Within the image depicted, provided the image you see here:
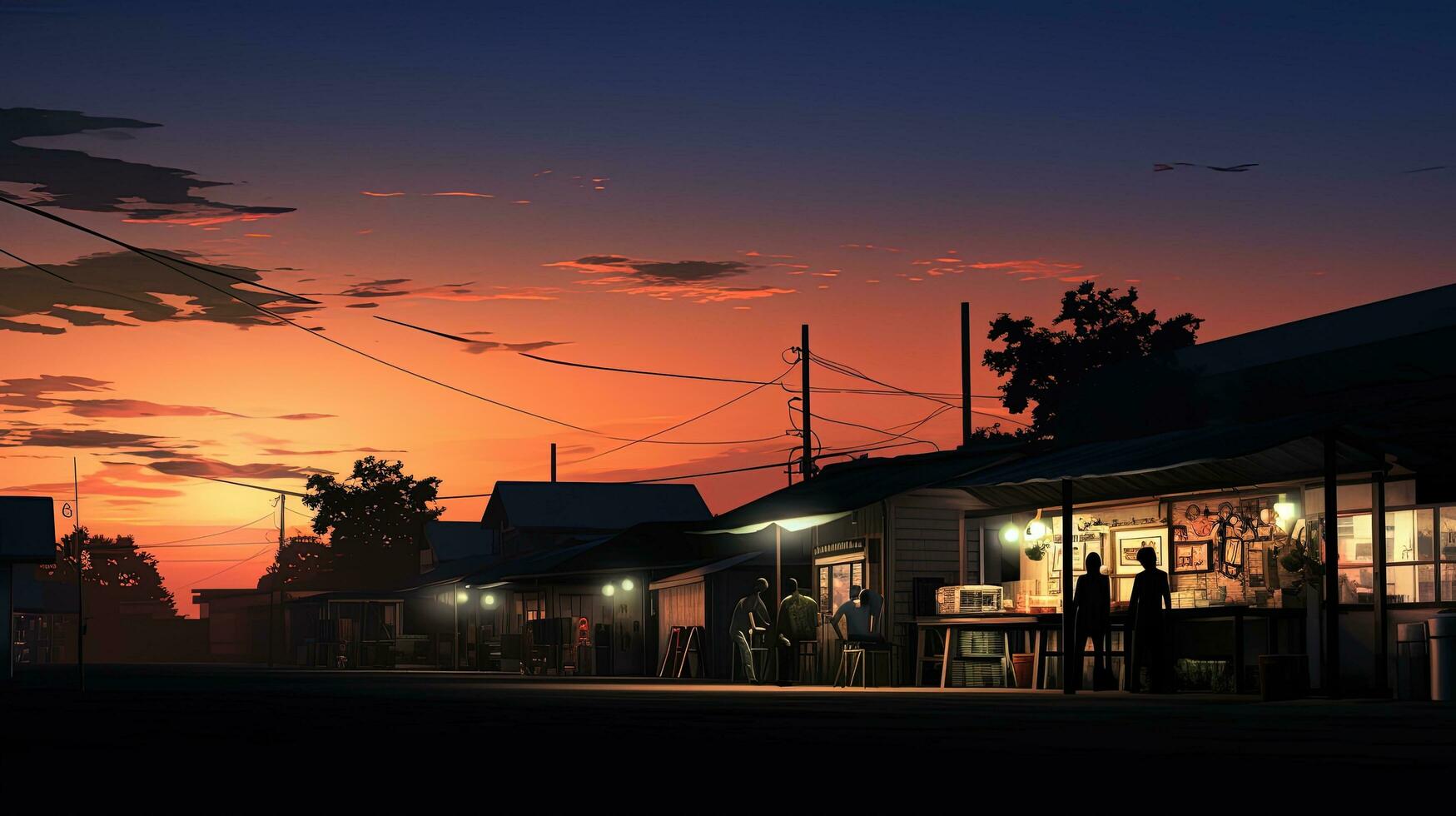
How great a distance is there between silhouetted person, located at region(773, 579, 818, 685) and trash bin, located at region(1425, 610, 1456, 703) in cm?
1049

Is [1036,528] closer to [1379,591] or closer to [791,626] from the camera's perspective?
[791,626]

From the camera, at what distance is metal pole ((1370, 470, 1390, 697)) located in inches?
739

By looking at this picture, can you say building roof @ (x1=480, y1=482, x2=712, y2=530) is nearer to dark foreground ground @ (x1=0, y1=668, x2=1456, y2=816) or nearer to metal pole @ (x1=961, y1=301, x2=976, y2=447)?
metal pole @ (x1=961, y1=301, x2=976, y2=447)

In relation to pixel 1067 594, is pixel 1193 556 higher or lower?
higher

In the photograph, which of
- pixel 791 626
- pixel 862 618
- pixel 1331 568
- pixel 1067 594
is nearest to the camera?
pixel 1331 568

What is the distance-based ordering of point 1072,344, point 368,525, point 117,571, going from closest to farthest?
point 1072,344, point 368,525, point 117,571

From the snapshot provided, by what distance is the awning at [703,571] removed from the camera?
36281 mm

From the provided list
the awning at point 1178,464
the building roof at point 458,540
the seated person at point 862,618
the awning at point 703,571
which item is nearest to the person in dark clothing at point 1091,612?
the awning at point 1178,464

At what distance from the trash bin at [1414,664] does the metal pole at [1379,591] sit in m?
0.17

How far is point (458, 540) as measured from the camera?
7412 centimetres

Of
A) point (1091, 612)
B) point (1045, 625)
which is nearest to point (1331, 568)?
point (1091, 612)

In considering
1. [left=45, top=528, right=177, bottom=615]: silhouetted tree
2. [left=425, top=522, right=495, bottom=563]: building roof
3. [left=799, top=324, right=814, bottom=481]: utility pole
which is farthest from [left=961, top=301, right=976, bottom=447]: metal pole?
[left=45, top=528, right=177, bottom=615]: silhouetted tree

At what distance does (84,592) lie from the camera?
4951 inches

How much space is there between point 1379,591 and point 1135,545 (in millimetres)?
6456
